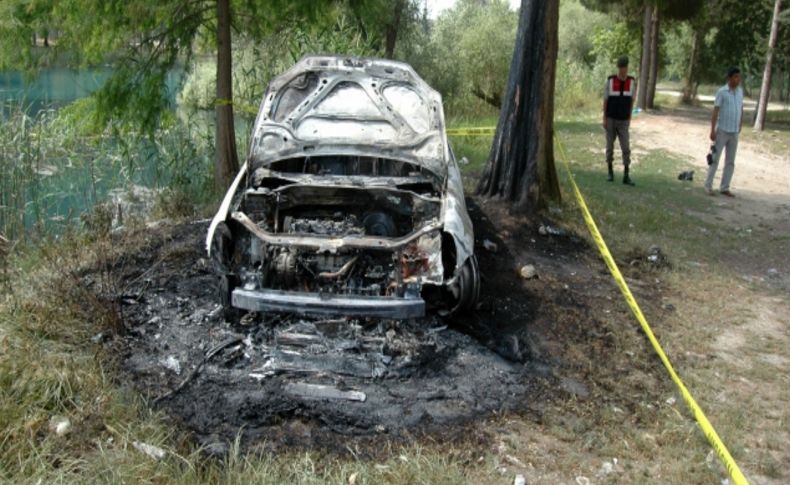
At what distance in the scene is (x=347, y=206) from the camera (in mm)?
6398

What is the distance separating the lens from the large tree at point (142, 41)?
28.2 feet

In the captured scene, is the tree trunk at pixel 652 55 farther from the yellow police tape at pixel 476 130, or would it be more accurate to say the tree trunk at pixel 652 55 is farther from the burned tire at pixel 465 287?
the burned tire at pixel 465 287

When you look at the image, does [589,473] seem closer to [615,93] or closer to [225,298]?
[225,298]

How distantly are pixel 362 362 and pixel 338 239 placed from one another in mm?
901

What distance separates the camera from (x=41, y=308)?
17.1 ft

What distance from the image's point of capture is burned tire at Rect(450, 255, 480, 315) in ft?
18.5

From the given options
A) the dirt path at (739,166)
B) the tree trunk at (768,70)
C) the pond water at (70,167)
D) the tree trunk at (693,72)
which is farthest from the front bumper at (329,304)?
the tree trunk at (693,72)

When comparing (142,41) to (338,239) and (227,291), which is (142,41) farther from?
(338,239)

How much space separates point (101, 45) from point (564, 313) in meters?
6.55

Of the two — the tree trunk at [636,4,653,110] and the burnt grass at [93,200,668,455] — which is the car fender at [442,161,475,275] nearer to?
the burnt grass at [93,200,668,455]

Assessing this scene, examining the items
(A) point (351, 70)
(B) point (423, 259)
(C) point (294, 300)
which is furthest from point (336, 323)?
(A) point (351, 70)

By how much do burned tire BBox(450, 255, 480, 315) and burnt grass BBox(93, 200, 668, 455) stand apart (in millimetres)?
197

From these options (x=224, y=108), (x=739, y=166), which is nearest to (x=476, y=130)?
(x=224, y=108)

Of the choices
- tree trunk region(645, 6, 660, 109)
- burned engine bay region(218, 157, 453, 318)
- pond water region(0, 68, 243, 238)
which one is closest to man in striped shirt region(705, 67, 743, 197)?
burned engine bay region(218, 157, 453, 318)
